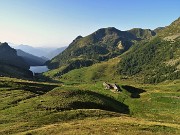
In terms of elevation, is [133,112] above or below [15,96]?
below

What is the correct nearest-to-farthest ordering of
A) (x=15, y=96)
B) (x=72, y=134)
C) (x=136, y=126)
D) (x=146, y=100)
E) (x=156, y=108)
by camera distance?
(x=72, y=134), (x=136, y=126), (x=15, y=96), (x=156, y=108), (x=146, y=100)

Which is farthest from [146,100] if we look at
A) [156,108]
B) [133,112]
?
[133,112]

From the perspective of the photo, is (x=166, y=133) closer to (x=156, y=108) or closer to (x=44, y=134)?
(x=44, y=134)

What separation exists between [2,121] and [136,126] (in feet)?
80.8

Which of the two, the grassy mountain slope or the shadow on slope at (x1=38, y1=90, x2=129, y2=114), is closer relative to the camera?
the grassy mountain slope

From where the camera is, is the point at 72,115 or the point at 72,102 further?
the point at 72,102

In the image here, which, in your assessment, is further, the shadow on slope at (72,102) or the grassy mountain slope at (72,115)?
the shadow on slope at (72,102)

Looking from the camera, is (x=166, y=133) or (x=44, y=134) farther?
(x=166, y=133)

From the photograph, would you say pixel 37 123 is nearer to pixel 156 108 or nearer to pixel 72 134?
pixel 72 134

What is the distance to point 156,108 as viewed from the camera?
9188cm

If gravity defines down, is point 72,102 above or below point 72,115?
above

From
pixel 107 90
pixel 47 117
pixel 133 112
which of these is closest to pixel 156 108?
pixel 133 112

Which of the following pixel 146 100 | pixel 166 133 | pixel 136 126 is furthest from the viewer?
pixel 146 100

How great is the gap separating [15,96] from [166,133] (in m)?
42.4
